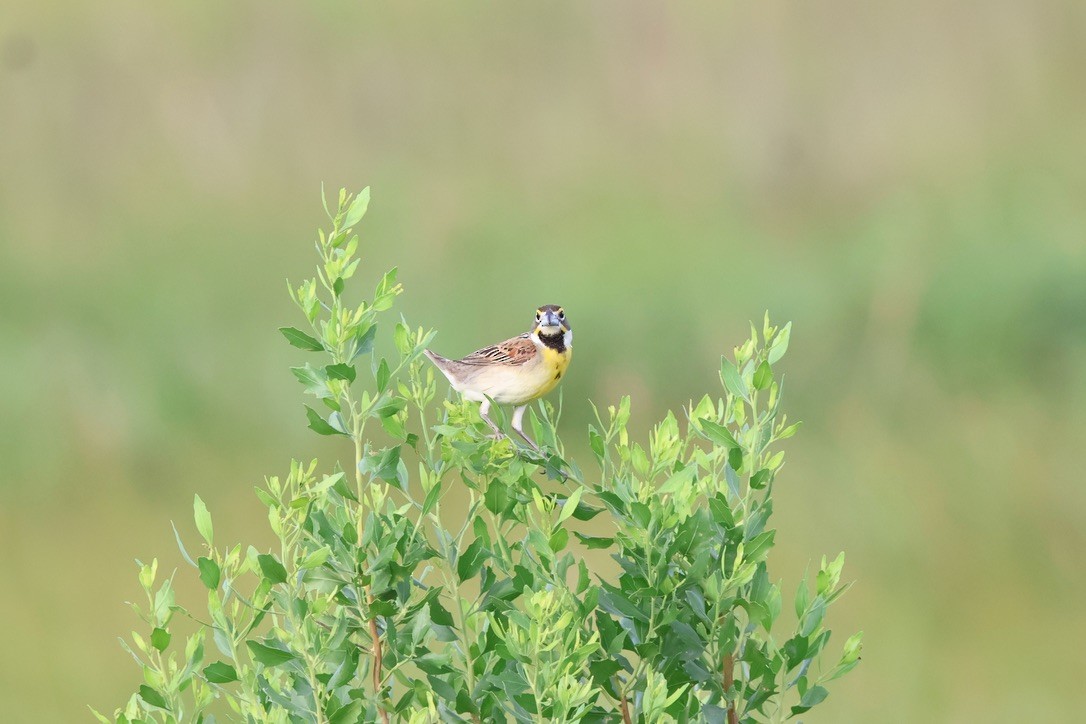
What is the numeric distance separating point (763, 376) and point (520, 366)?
3.23ft

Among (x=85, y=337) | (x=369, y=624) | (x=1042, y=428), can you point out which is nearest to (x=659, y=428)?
(x=369, y=624)

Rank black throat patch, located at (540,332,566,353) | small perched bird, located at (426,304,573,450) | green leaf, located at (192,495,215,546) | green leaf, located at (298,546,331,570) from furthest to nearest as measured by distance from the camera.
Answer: black throat patch, located at (540,332,566,353) < small perched bird, located at (426,304,573,450) < green leaf, located at (192,495,215,546) < green leaf, located at (298,546,331,570)

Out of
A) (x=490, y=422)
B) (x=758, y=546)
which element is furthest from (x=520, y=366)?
(x=758, y=546)

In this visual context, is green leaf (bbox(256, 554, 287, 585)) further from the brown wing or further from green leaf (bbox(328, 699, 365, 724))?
the brown wing

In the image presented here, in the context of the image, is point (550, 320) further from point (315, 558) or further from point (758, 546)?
point (315, 558)

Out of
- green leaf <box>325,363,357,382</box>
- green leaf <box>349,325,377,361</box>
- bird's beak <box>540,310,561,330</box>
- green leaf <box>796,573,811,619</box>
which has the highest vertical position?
bird's beak <box>540,310,561,330</box>

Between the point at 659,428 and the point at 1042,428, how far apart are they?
15.1 ft

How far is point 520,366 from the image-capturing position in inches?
112

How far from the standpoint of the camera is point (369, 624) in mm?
1905

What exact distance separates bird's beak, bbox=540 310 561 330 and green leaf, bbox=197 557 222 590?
3.89 ft

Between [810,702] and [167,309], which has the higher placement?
[167,309]

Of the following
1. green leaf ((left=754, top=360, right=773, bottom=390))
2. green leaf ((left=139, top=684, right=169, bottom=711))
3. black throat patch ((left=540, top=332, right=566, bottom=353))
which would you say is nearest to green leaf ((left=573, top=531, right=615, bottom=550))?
green leaf ((left=754, top=360, right=773, bottom=390))

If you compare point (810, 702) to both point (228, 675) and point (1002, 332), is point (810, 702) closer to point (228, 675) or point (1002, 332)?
point (228, 675)

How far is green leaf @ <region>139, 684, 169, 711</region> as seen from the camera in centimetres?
190
